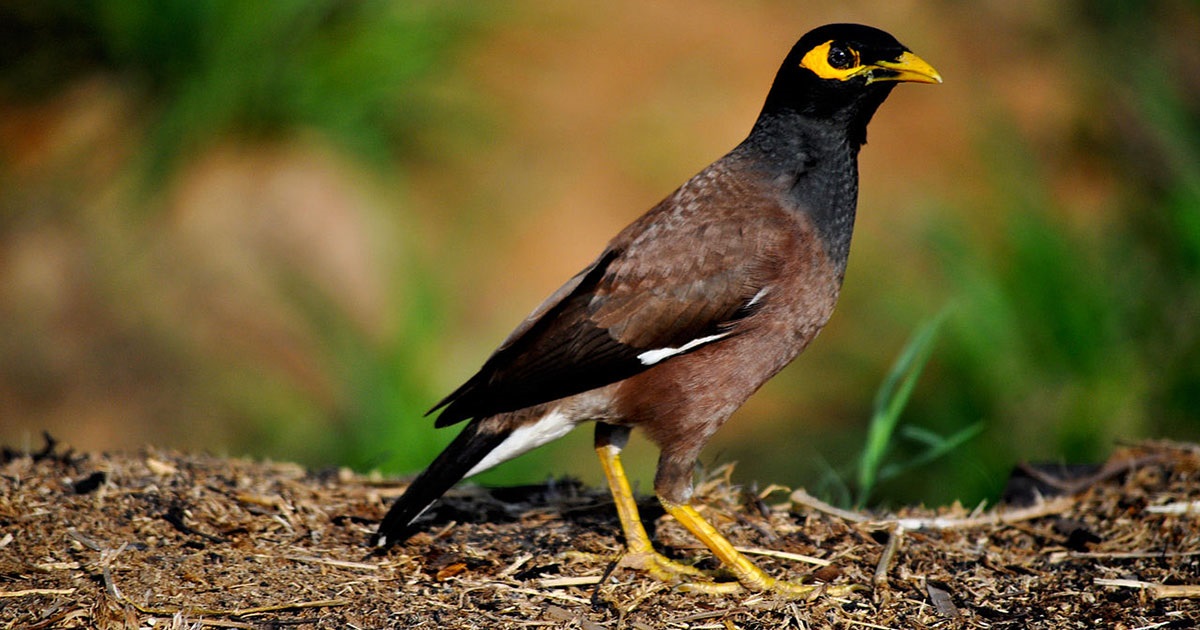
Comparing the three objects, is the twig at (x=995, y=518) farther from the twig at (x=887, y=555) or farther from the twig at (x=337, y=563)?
the twig at (x=337, y=563)

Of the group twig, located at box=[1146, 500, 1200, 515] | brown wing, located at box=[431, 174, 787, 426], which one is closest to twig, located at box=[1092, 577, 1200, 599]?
twig, located at box=[1146, 500, 1200, 515]

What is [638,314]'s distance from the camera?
150 inches

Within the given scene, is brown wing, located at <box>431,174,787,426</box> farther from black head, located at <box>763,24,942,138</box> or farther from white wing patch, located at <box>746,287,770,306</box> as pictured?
black head, located at <box>763,24,942,138</box>

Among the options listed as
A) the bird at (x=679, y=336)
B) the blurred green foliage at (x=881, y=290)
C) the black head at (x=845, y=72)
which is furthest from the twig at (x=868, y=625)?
the black head at (x=845, y=72)

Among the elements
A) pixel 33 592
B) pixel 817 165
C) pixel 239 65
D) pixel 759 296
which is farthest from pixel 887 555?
pixel 239 65

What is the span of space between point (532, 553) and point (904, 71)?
1931 millimetres

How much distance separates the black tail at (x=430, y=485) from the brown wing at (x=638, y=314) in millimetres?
103

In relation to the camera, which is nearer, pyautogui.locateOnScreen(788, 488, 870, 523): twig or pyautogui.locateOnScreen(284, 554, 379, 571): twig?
pyautogui.locateOnScreen(284, 554, 379, 571): twig

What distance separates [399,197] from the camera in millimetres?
8250

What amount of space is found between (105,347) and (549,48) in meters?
3.98

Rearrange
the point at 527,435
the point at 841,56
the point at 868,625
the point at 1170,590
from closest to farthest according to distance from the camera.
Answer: the point at 868,625 < the point at 1170,590 < the point at 527,435 < the point at 841,56

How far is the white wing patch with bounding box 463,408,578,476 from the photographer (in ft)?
12.7

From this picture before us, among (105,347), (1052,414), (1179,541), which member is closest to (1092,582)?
(1179,541)

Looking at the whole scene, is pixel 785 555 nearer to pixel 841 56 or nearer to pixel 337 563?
pixel 337 563
